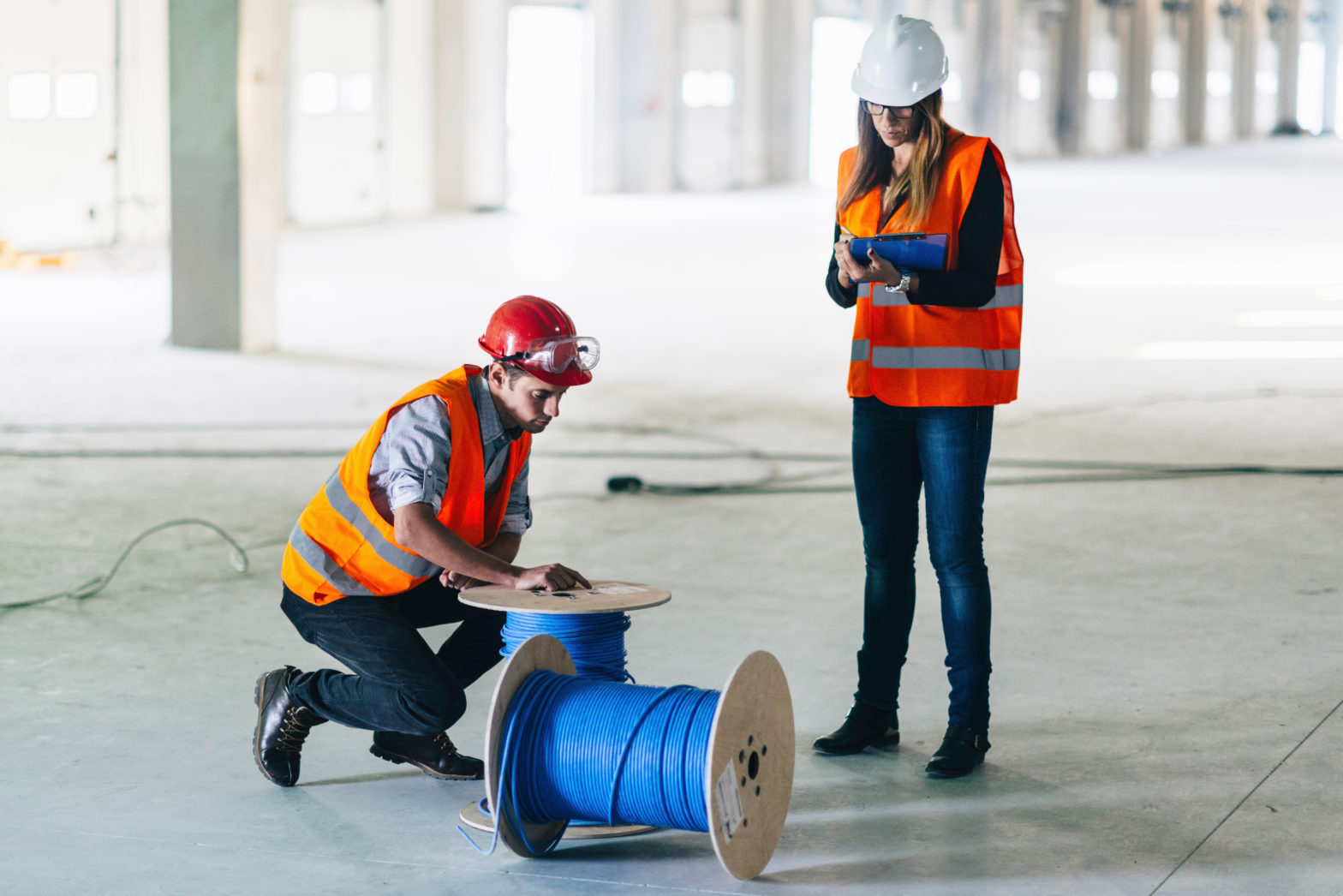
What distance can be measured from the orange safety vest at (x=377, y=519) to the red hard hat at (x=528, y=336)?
12 centimetres

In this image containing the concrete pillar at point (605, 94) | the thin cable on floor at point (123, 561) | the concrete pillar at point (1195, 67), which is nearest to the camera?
the thin cable on floor at point (123, 561)

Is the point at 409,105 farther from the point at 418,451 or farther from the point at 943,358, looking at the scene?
the point at 418,451

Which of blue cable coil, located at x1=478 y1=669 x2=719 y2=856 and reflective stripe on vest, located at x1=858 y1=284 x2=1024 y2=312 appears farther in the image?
reflective stripe on vest, located at x1=858 y1=284 x2=1024 y2=312

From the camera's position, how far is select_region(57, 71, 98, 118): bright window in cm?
1656

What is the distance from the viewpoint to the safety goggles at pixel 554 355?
3.39 m

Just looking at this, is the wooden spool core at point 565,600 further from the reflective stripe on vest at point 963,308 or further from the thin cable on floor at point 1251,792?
the thin cable on floor at point 1251,792

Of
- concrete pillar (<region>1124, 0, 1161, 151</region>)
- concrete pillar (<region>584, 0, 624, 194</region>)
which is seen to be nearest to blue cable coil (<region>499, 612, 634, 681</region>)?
concrete pillar (<region>584, 0, 624, 194</region>)

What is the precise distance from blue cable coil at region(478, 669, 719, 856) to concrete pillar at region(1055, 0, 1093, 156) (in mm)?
37558

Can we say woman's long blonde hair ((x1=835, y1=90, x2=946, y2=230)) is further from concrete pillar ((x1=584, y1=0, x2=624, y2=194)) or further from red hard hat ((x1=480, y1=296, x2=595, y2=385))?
concrete pillar ((x1=584, y1=0, x2=624, y2=194))

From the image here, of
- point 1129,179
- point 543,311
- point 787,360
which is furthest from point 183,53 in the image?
point 1129,179

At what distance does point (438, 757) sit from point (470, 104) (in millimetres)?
20123

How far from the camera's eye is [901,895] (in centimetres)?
310

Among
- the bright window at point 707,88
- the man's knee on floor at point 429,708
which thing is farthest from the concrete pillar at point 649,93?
the man's knee on floor at point 429,708

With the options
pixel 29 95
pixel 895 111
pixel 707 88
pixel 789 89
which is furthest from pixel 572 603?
pixel 789 89
